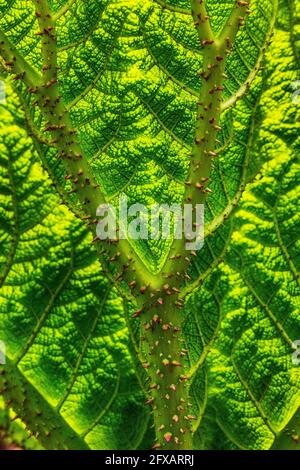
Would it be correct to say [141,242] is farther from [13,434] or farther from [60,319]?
[13,434]

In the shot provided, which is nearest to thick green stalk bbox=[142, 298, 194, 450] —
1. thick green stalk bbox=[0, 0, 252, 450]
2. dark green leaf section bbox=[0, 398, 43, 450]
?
thick green stalk bbox=[0, 0, 252, 450]

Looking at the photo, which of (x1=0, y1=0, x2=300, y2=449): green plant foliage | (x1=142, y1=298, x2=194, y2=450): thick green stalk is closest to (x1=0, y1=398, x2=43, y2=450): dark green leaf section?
(x1=0, y1=0, x2=300, y2=449): green plant foliage

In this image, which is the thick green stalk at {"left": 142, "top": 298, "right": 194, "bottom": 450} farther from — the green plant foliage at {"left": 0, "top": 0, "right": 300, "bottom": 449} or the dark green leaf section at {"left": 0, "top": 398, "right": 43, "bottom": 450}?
the dark green leaf section at {"left": 0, "top": 398, "right": 43, "bottom": 450}

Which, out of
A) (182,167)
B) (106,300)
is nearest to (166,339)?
(106,300)

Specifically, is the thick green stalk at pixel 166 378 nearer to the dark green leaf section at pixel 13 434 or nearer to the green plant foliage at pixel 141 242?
the green plant foliage at pixel 141 242

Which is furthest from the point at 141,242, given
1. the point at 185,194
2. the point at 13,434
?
the point at 13,434

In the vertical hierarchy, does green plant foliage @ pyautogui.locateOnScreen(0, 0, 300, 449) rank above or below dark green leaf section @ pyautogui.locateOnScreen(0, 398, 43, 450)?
above
